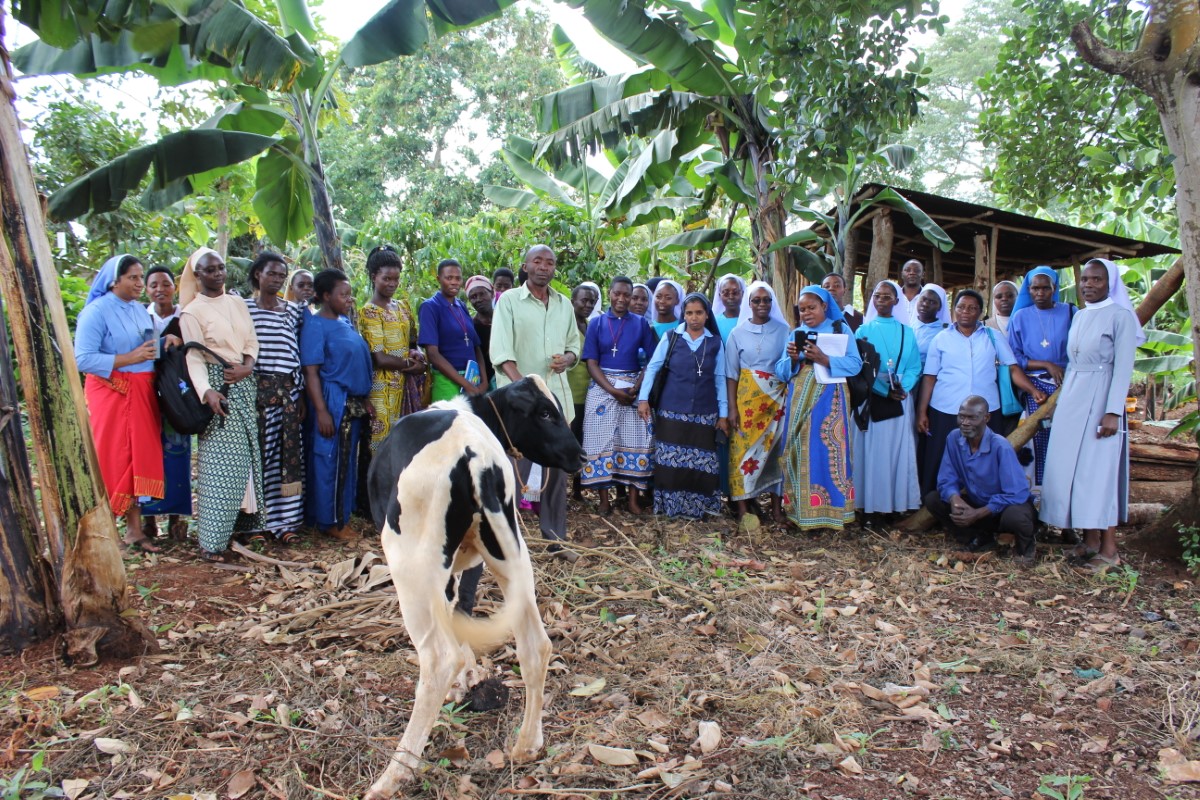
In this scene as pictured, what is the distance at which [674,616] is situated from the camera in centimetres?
441

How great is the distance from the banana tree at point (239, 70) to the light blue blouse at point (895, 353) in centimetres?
419

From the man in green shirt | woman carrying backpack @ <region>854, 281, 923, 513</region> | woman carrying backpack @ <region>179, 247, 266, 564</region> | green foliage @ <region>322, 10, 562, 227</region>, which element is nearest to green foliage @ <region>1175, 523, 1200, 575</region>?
woman carrying backpack @ <region>854, 281, 923, 513</region>

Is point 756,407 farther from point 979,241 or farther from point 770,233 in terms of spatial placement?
point 979,241

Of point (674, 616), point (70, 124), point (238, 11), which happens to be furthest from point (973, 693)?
point (70, 124)

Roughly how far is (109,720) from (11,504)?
3.70 feet

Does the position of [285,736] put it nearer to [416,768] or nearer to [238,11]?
[416,768]

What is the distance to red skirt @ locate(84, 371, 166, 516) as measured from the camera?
4.94 metres

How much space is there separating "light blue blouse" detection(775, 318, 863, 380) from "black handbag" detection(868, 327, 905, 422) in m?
0.41

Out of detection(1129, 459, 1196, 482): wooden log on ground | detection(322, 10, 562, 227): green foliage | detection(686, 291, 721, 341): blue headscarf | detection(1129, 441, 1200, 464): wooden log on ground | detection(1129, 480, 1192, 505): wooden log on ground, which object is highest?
detection(322, 10, 562, 227): green foliage

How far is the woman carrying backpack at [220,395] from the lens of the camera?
196 inches

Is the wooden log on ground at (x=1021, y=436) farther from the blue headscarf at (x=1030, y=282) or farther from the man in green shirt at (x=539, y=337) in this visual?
the man in green shirt at (x=539, y=337)

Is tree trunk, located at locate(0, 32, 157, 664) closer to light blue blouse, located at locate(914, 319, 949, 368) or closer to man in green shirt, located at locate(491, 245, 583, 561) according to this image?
man in green shirt, located at locate(491, 245, 583, 561)

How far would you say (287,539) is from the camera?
546cm

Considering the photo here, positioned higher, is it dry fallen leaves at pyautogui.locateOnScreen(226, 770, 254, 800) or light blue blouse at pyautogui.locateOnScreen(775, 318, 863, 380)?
light blue blouse at pyautogui.locateOnScreen(775, 318, 863, 380)
